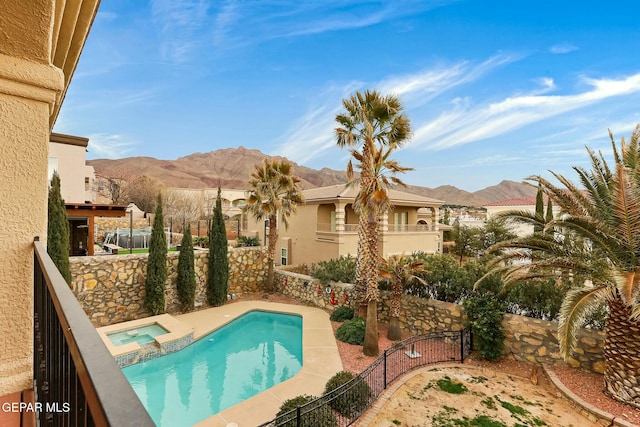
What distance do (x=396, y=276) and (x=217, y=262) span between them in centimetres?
885

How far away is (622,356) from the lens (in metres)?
6.62

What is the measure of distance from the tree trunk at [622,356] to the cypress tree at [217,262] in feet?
45.4

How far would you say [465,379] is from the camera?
314 inches

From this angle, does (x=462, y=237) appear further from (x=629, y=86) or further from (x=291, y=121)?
(x=291, y=121)

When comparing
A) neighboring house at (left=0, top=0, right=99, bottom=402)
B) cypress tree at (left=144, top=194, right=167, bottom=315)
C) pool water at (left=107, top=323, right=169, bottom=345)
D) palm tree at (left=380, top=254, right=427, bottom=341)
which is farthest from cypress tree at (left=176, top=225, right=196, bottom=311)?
neighboring house at (left=0, top=0, right=99, bottom=402)

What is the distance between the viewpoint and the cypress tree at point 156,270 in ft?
41.2

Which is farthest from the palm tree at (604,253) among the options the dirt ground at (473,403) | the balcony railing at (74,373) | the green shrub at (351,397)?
the balcony railing at (74,373)

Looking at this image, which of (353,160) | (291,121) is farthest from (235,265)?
(291,121)

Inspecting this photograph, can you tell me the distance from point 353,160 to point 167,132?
77296 mm

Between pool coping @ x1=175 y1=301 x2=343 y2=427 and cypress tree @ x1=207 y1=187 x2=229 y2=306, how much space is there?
660 millimetres

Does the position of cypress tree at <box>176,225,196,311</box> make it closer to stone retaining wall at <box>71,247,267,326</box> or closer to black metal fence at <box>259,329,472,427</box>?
stone retaining wall at <box>71,247,267,326</box>

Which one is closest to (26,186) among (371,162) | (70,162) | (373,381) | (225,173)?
(373,381)
